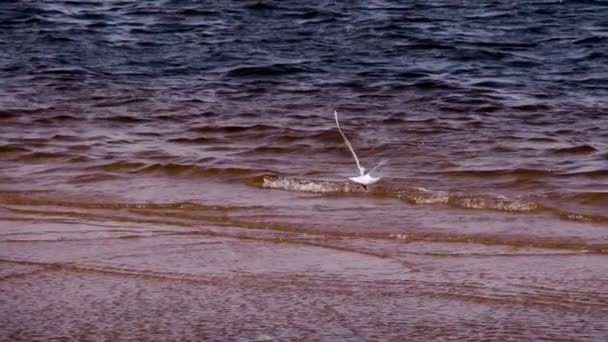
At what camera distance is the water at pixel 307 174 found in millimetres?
4578

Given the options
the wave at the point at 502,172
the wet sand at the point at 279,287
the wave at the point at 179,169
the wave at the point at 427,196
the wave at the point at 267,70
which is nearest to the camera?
the wet sand at the point at 279,287

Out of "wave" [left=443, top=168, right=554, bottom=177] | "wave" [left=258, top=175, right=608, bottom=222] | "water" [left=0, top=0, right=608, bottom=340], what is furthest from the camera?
"wave" [left=443, top=168, right=554, bottom=177]

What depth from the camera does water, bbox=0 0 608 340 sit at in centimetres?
458

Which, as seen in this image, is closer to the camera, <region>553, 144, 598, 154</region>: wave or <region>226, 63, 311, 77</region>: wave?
<region>553, 144, 598, 154</region>: wave

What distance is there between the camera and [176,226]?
6.01m

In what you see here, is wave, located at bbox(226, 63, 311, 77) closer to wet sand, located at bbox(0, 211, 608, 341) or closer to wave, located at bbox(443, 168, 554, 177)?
wave, located at bbox(443, 168, 554, 177)

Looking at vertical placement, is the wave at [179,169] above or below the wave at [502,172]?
below

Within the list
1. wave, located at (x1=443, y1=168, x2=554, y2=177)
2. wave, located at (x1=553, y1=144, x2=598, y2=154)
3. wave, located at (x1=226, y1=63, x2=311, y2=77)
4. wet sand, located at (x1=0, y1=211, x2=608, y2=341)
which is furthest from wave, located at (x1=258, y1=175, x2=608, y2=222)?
wave, located at (x1=226, y1=63, x2=311, y2=77)

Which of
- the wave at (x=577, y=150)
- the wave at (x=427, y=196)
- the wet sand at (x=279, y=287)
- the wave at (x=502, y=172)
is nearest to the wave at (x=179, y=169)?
the wave at (x=427, y=196)

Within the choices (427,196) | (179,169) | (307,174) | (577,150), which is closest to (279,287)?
(427,196)

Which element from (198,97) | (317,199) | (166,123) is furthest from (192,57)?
(317,199)

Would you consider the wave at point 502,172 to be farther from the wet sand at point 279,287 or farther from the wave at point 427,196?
the wet sand at point 279,287

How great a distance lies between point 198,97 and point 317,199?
4115 mm

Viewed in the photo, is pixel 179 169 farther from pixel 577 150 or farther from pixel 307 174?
pixel 577 150
